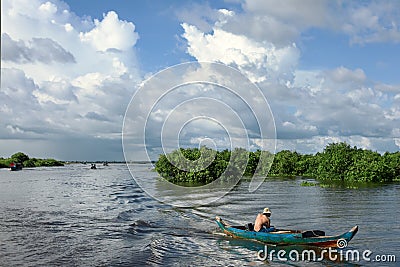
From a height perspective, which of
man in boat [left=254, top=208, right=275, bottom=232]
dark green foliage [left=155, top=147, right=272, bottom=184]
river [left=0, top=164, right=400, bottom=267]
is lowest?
river [left=0, top=164, right=400, bottom=267]

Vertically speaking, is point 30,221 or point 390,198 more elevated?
point 390,198

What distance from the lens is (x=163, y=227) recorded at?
21.7m

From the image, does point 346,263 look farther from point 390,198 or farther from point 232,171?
point 232,171

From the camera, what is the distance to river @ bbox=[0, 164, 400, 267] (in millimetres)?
15359

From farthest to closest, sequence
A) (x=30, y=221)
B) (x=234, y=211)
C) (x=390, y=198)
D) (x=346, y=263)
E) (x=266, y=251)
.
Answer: (x=390, y=198) → (x=234, y=211) → (x=30, y=221) → (x=266, y=251) → (x=346, y=263)

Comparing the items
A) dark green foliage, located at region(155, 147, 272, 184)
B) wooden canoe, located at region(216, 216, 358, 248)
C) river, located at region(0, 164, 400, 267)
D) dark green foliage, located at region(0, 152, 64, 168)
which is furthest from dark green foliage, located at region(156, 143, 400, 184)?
dark green foliage, located at region(0, 152, 64, 168)

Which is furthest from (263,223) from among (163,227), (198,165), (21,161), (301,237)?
(21,161)

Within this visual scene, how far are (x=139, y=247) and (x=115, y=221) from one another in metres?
6.40

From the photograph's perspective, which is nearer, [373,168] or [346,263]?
[346,263]

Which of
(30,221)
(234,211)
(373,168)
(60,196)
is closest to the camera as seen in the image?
(30,221)

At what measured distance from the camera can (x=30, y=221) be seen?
2269cm

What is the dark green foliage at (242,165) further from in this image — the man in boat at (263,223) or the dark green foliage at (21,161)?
the dark green foliage at (21,161)

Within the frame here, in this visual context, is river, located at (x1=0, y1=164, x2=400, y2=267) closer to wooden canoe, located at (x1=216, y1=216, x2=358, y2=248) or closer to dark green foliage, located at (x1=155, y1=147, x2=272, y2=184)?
wooden canoe, located at (x1=216, y1=216, x2=358, y2=248)

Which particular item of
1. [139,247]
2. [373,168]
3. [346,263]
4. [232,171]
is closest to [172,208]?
[139,247]
